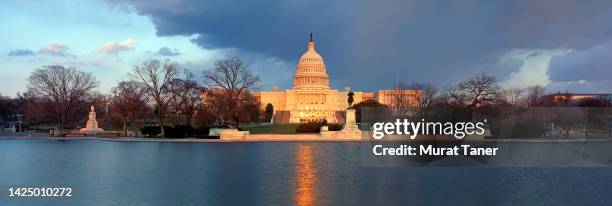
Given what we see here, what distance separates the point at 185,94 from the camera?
169 ft

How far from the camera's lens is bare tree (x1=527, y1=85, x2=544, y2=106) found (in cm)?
6385

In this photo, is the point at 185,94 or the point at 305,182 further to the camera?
the point at 185,94

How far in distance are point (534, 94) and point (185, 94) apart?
155 ft

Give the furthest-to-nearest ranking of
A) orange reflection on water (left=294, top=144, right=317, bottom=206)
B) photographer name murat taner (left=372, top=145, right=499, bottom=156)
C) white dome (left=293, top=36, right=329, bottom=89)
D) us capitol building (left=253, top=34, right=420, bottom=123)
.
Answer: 1. white dome (left=293, top=36, right=329, bottom=89)
2. us capitol building (left=253, top=34, right=420, bottom=123)
3. photographer name murat taner (left=372, top=145, right=499, bottom=156)
4. orange reflection on water (left=294, top=144, right=317, bottom=206)

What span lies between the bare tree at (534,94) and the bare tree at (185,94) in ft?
132

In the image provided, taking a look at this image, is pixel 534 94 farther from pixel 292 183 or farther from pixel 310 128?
pixel 292 183

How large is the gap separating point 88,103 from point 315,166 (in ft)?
191

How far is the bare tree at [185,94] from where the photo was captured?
5172 centimetres

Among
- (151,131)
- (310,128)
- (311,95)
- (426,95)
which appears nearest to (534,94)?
(426,95)

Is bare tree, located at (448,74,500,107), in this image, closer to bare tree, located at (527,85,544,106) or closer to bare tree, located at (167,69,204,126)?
bare tree, located at (527,85,544,106)

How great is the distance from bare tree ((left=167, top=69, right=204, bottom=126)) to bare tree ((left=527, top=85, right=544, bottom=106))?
4034 centimetres

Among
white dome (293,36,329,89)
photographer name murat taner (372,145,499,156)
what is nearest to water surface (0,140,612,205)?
photographer name murat taner (372,145,499,156)

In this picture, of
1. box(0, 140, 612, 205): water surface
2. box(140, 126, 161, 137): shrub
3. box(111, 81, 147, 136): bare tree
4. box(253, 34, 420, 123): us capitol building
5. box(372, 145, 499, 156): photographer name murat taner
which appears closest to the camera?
box(0, 140, 612, 205): water surface

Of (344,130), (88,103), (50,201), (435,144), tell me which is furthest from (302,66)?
(50,201)
